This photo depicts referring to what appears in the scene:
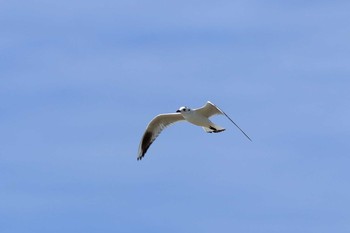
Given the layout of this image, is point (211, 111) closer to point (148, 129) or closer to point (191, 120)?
point (191, 120)

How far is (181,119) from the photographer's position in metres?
40.4

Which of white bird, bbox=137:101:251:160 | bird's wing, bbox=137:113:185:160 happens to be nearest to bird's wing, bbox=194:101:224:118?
white bird, bbox=137:101:251:160

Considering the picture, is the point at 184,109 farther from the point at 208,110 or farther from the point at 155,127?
the point at 155,127

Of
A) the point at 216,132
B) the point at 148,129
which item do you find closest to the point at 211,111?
the point at 216,132

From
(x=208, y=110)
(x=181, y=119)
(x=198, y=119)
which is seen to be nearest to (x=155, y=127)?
(x=181, y=119)

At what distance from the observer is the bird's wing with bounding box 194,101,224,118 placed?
121 ft

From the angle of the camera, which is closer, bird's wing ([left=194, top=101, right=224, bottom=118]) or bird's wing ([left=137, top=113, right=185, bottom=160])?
bird's wing ([left=194, top=101, right=224, bottom=118])

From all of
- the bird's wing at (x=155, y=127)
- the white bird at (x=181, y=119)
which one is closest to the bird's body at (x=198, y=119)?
the white bird at (x=181, y=119)

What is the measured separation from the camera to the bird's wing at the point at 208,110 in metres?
37.0

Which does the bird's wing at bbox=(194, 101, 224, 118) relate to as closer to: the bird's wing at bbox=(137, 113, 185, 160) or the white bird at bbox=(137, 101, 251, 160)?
the white bird at bbox=(137, 101, 251, 160)

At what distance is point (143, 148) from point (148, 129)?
0.75 meters

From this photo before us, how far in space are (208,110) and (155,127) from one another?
3612 mm

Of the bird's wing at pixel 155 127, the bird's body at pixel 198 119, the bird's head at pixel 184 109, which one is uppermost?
the bird's wing at pixel 155 127

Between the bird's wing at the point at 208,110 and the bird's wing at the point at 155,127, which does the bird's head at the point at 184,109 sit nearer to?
the bird's wing at the point at 208,110
